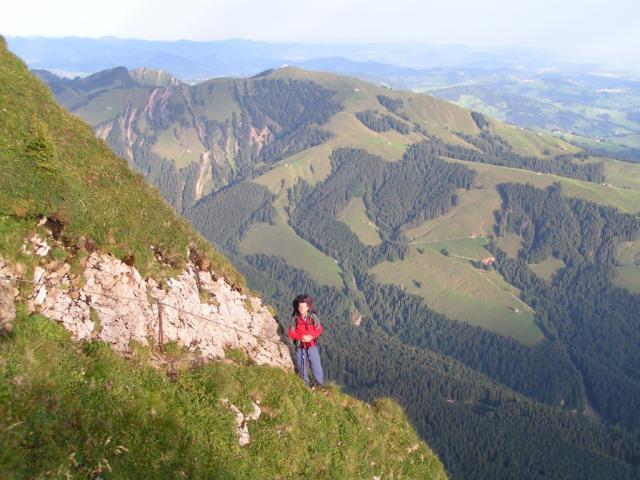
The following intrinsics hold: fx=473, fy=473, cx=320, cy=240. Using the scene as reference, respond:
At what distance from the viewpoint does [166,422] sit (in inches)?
688

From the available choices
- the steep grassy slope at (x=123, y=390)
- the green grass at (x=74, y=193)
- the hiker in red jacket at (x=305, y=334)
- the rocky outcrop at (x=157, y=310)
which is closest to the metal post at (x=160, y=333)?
the rocky outcrop at (x=157, y=310)

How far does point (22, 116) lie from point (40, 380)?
19.7 m

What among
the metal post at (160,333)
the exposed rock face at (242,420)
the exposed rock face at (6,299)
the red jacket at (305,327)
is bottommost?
the exposed rock face at (242,420)

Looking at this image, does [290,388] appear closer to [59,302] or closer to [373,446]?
[373,446]

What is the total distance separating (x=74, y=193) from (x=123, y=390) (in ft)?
40.1

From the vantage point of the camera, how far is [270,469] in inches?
773

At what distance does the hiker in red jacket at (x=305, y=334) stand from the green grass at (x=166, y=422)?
134 centimetres

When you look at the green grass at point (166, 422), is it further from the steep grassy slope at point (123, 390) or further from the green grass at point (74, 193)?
the green grass at point (74, 193)

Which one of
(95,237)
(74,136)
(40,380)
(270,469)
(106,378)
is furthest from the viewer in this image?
(74,136)

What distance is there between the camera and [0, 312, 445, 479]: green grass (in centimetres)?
1417

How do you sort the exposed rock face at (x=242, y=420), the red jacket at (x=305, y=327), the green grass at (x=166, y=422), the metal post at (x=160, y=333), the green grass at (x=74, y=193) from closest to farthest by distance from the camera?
1. the green grass at (x=166, y=422)
2. the exposed rock face at (x=242, y=420)
3. the metal post at (x=160, y=333)
4. the green grass at (x=74, y=193)
5. the red jacket at (x=305, y=327)

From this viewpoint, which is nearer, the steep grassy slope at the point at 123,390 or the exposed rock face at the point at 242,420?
the steep grassy slope at the point at 123,390

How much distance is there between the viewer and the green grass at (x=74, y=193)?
22781 millimetres

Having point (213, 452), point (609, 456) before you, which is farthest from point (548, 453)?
point (213, 452)
